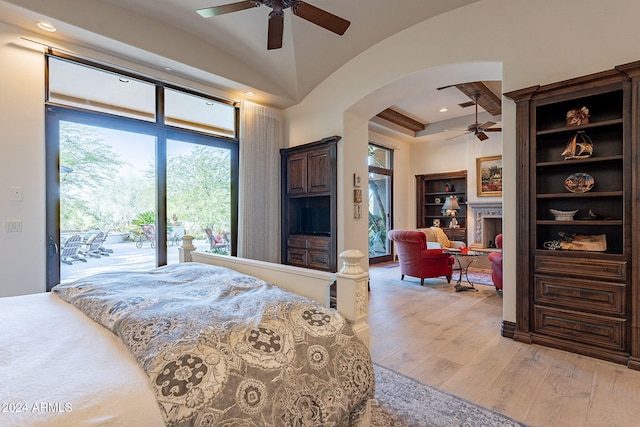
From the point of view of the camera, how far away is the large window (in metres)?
3.33

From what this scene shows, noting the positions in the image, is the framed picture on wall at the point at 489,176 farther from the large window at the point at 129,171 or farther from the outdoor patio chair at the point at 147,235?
the outdoor patio chair at the point at 147,235

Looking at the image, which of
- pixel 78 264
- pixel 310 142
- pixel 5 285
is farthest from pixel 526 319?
pixel 5 285

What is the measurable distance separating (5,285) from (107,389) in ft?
10.6

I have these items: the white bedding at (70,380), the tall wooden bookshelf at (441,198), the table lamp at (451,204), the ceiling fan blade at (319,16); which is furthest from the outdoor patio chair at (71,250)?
the tall wooden bookshelf at (441,198)

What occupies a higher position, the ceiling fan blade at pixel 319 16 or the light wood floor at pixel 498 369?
the ceiling fan blade at pixel 319 16

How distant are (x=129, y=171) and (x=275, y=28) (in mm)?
2529

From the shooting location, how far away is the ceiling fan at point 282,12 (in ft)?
8.12

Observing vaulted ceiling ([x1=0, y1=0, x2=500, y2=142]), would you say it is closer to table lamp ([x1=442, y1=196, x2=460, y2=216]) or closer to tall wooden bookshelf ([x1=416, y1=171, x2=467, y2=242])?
table lamp ([x1=442, y1=196, x2=460, y2=216])

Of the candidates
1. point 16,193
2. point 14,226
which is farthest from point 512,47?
point 14,226

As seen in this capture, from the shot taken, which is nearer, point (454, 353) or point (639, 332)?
point (639, 332)

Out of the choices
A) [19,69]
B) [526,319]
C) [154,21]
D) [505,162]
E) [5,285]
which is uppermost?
[154,21]

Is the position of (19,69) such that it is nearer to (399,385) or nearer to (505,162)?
(399,385)

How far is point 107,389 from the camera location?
2.91 ft

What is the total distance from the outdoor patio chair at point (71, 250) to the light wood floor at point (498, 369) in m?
3.41
